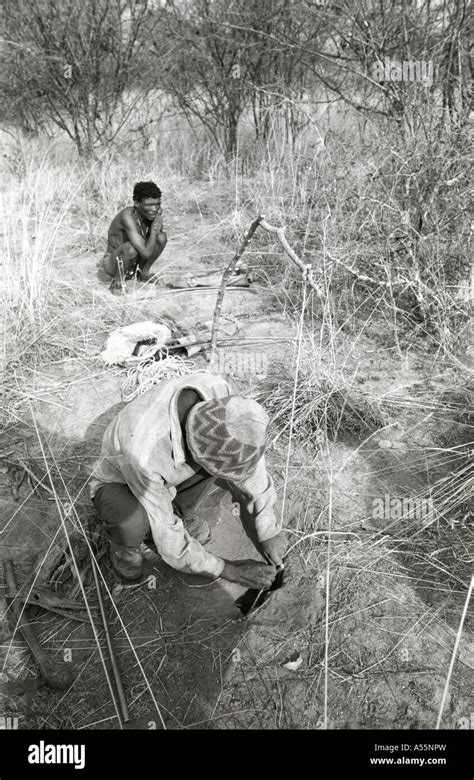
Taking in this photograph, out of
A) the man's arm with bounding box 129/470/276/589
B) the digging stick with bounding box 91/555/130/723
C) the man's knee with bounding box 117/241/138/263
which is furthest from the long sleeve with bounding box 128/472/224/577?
the man's knee with bounding box 117/241/138/263

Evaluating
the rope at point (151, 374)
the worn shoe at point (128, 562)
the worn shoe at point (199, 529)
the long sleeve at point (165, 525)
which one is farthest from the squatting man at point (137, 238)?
the long sleeve at point (165, 525)

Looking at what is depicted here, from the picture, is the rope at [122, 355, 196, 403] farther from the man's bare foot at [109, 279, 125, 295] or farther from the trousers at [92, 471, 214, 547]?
the man's bare foot at [109, 279, 125, 295]

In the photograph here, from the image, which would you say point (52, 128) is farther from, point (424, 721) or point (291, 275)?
point (424, 721)

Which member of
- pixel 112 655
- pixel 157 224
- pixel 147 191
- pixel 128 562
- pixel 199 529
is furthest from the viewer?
pixel 157 224

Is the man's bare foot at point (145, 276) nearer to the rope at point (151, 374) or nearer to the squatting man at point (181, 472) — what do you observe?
the rope at point (151, 374)

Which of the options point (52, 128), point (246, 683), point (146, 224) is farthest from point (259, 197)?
point (52, 128)

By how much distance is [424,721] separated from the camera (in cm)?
185

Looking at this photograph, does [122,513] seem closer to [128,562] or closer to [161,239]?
[128,562]

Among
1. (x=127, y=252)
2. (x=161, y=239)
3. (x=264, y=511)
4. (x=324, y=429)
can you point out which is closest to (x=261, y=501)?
(x=264, y=511)

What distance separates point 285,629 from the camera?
2188 millimetres

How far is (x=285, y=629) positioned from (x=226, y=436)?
2.84 feet

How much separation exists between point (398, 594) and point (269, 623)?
533 mm

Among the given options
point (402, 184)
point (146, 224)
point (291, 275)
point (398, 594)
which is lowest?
point (398, 594)
